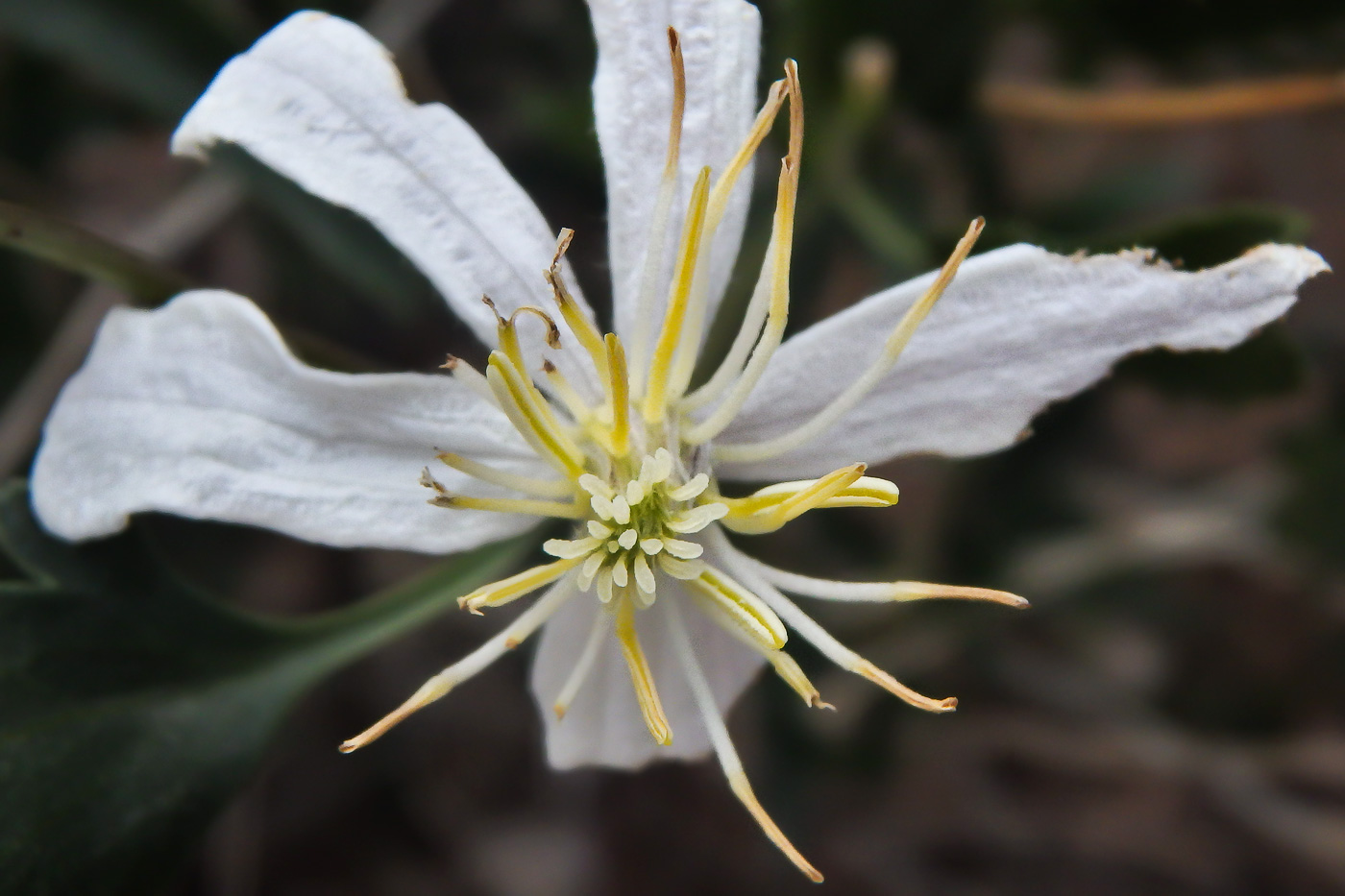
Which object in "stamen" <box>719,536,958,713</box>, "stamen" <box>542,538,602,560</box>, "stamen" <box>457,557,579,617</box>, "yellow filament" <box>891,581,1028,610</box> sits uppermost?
"yellow filament" <box>891,581,1028,610</box>

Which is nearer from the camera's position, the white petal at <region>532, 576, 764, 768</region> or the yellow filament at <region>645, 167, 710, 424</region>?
the yellow filament at <region>645, 167, 710, 424</region>

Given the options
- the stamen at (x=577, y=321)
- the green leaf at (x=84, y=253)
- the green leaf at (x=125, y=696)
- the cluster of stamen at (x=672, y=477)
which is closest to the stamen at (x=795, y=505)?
the cluster of stamen at (x=672, y=477)

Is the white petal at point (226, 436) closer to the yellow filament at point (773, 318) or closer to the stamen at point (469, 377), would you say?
the stamen at point (469, 377)

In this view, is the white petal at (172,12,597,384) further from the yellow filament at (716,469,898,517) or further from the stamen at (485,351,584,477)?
the yellow filament at (716,469,898,517)

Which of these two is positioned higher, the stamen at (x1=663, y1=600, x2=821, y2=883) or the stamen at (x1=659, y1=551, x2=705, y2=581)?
the stamen at (x1=659, y1=551, x2=705, y2=581)

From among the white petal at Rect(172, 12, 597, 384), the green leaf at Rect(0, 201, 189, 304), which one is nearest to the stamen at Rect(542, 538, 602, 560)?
the white petal at Rect(172, 12, 597, 384)
